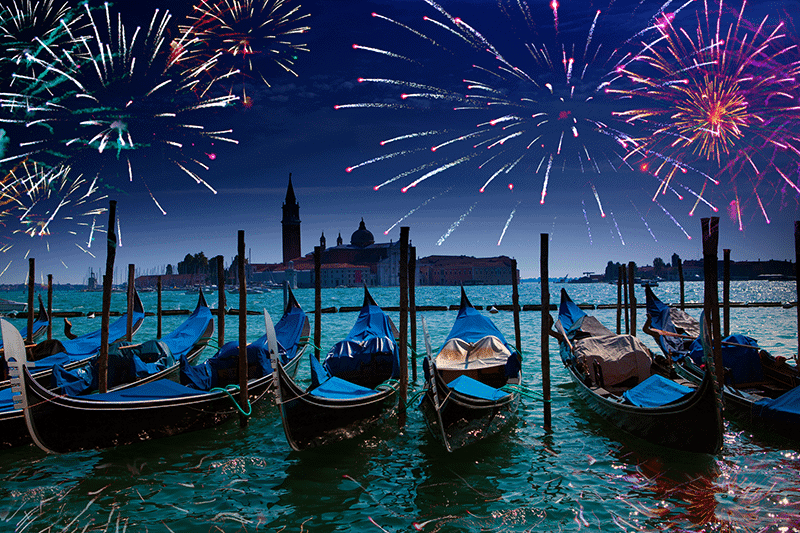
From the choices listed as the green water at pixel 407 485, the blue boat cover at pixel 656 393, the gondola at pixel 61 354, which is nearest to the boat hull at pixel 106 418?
the green water at pixel 407 485

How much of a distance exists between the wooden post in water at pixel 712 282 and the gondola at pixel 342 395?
15.4 feet

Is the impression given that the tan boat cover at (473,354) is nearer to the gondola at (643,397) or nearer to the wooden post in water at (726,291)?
the gondola at (643,397)

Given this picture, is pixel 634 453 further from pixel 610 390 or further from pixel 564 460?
pixel 610 390

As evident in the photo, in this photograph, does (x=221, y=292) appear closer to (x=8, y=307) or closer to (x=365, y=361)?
(x=365, y=361)

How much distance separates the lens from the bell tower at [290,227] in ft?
326

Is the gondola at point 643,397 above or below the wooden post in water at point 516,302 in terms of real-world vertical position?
below

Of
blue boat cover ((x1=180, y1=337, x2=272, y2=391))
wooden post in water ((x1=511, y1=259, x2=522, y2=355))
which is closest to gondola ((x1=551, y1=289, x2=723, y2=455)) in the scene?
wooden post in water ((x1=511, y1=259, x2=522, y2=355))

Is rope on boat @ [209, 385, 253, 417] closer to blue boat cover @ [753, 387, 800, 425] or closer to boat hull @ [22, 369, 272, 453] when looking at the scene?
boat hull @ [22, 369, 272, 453]

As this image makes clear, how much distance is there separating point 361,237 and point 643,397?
10100 centimetres

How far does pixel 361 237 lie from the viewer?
349ft

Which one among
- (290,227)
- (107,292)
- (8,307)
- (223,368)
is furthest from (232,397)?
(290,227)

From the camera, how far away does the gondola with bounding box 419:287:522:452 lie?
5.80m

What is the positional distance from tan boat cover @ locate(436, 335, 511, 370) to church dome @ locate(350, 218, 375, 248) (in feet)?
318

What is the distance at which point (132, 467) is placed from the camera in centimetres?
569
